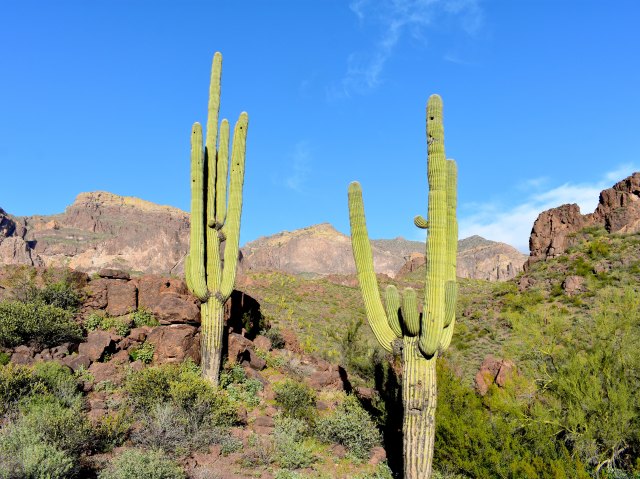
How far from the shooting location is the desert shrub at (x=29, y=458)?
6.10 m

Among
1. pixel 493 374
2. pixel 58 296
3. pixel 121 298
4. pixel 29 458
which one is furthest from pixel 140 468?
pixel 493 374

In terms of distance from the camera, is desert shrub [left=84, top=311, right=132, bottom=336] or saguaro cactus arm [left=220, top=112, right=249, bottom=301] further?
desert shrub [left=84, top=311, right=132, bottom=336]

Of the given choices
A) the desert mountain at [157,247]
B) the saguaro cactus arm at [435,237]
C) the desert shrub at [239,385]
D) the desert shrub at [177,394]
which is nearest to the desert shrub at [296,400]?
the desert shrub at [239,385]

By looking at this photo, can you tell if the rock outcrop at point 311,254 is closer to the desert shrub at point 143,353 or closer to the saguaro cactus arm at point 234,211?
the saguaro cactus arm at point 234,211

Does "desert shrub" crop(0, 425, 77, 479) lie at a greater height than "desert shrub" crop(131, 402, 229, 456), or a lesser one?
greater

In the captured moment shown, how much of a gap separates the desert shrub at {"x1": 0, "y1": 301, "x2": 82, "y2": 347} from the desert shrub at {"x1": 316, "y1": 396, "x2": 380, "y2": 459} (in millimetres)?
7211

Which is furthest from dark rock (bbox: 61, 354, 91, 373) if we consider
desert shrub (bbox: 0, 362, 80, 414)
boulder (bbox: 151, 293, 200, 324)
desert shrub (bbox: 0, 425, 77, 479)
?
desert shrub (bbox: 0, 425, 77, 479)

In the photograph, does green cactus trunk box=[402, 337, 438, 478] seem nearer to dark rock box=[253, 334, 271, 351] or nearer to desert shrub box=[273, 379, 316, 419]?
desert shrub box=[273, 379, 316, 419]

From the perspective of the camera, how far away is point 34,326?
12.0 meters

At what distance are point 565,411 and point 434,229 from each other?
4.58 metres

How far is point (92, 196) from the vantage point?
459 feet

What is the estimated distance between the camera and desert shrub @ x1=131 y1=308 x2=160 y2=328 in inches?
541

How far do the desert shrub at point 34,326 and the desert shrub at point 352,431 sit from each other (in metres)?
7.21

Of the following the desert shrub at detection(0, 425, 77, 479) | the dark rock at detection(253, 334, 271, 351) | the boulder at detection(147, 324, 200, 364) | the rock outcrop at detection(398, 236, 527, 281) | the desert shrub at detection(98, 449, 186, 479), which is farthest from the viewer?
the rock outcrop at detection(398, 236, 527, 281)
